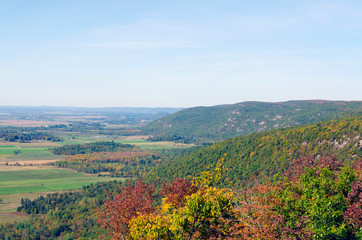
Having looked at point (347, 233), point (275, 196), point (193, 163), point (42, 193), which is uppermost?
point (275, 196)

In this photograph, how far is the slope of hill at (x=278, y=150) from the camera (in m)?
119

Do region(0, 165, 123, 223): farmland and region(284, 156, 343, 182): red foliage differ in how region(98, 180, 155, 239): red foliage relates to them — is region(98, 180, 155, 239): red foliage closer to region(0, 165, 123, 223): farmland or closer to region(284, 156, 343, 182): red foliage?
region(284, 156, 343, 182): red foliage

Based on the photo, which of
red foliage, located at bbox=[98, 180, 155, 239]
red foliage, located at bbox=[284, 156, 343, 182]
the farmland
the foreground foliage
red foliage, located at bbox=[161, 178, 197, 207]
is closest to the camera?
the foreground foliage

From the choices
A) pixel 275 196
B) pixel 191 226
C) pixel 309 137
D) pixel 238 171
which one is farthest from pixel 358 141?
pixel 191 226

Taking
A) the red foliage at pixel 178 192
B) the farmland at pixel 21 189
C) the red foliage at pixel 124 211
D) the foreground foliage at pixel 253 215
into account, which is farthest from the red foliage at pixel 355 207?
the farmland at pixel 21 189

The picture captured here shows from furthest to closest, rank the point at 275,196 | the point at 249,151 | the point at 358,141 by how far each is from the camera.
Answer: the point at 249,151 < the point at 358,141 < the point at 275,196

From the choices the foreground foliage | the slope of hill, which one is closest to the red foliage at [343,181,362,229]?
the foreground foliage

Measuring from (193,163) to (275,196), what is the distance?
430ft

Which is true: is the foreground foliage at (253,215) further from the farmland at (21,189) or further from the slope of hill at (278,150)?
the farmland at (21,189)

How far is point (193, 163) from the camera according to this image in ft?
560

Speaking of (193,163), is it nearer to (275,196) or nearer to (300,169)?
(300,169)

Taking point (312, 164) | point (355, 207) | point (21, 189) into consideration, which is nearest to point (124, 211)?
point (355, 207)

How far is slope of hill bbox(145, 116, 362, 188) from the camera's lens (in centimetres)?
11906

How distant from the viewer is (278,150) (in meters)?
138
